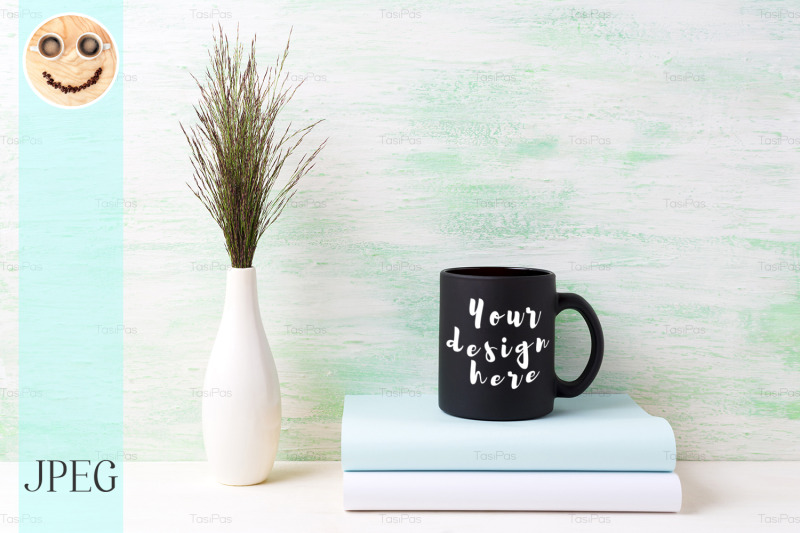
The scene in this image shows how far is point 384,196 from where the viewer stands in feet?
2.86

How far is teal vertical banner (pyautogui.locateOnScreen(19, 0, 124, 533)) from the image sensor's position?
86 cm

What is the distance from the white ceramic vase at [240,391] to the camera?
770mm

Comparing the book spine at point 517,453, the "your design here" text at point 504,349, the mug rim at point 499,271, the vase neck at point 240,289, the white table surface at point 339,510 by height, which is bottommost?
the white table surface at point 339,510

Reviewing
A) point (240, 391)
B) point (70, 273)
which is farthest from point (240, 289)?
point (70, 273)

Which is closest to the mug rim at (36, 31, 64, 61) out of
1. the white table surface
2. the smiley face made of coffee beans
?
the smiley face made of coffee beans

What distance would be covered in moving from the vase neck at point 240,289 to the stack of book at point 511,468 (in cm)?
18

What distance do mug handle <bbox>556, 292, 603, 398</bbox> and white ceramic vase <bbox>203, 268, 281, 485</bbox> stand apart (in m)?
0.34

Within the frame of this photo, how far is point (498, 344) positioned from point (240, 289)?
0.29 m

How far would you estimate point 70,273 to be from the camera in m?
0.87

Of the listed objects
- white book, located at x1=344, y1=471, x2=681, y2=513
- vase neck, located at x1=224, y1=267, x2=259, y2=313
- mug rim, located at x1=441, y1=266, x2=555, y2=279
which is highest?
mug rim, located at x1=441, y1=266, x2=555, y2=279

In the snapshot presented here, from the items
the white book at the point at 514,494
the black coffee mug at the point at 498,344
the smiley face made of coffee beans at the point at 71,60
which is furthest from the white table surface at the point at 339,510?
the smiley face made of coffee beans at the point at 71,60

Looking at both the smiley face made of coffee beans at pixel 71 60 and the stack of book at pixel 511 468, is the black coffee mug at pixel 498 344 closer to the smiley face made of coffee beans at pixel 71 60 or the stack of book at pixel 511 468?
the stack of book at pixel 511 468

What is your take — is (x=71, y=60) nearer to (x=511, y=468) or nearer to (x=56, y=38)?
(x=56, y=38)

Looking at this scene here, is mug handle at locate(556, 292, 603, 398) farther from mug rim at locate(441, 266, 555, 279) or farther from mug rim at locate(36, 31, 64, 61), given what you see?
mug rim at locate(36, 31, 64, 61)
